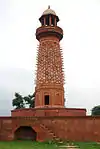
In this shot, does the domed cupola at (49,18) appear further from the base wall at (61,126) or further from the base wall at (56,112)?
the base wall at (61,126)

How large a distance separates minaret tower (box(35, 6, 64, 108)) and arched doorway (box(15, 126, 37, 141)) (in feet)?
14.4

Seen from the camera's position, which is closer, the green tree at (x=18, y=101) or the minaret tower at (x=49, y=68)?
the minaret tower at (x=49, y=68)

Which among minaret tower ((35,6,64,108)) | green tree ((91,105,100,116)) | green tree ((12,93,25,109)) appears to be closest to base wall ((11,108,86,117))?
minaret tower ((35,6,64,108))

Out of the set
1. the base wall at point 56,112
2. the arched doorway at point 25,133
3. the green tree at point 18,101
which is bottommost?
the arched doorway at point 25,133

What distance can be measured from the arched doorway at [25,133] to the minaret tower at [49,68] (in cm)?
439

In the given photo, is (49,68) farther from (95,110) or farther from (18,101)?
(95,110)

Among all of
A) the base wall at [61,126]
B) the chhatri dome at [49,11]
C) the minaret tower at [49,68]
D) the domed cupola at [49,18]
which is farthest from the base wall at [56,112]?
the chhatri dome at [49,11]

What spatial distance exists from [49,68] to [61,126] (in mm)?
7197

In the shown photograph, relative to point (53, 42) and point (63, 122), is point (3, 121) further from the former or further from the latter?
point (53, 42)

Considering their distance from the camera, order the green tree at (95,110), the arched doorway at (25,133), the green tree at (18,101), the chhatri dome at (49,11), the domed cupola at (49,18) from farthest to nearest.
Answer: the green tree at (95,110)
the green tree at (18,101)
the chhatri dome at (49,11)
the domed cupola at (49,18)
the arched doorway at (25,133)

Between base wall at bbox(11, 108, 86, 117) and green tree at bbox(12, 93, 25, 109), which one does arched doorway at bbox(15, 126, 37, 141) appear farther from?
green tree at bbox(12, 93, 25, 109)

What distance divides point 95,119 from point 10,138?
684 centimetres

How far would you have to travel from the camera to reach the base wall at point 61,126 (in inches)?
821

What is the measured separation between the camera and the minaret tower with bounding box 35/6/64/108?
26516 mm
